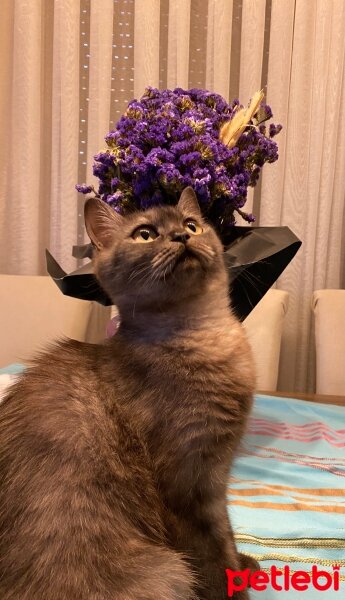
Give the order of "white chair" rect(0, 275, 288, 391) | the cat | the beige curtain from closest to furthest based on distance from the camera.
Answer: the cat → "white chair" rect(0, 275, 288, 391) → the beige curtain

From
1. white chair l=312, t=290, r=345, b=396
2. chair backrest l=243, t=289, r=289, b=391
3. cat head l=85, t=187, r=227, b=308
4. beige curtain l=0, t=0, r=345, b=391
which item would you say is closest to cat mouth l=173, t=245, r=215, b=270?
cat head l=85, t=187, r=227, b=308

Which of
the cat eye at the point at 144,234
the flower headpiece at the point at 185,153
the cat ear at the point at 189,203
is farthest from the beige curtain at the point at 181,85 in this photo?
the cat eye at the point at 144,234

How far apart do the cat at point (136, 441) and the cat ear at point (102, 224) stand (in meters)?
0.02

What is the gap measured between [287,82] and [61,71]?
900 mm

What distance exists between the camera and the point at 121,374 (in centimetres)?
72

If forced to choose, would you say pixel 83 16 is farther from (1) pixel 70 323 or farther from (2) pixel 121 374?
(2) pixel 121 374

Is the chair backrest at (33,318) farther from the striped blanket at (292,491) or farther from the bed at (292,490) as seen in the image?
the striped blanket at (292,491)

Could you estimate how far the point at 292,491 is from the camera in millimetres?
989

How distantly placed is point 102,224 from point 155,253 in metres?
0.16

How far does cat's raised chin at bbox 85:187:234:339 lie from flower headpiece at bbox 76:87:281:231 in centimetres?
8

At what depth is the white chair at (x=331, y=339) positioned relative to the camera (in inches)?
63.5

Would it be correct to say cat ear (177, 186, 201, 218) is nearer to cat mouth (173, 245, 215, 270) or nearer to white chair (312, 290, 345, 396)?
cat mouth (173, 245, 215, 270)

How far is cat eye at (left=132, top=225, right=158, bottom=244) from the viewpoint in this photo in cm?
81

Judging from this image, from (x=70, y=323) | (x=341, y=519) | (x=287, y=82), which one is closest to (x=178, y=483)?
(x=341, y=519)
